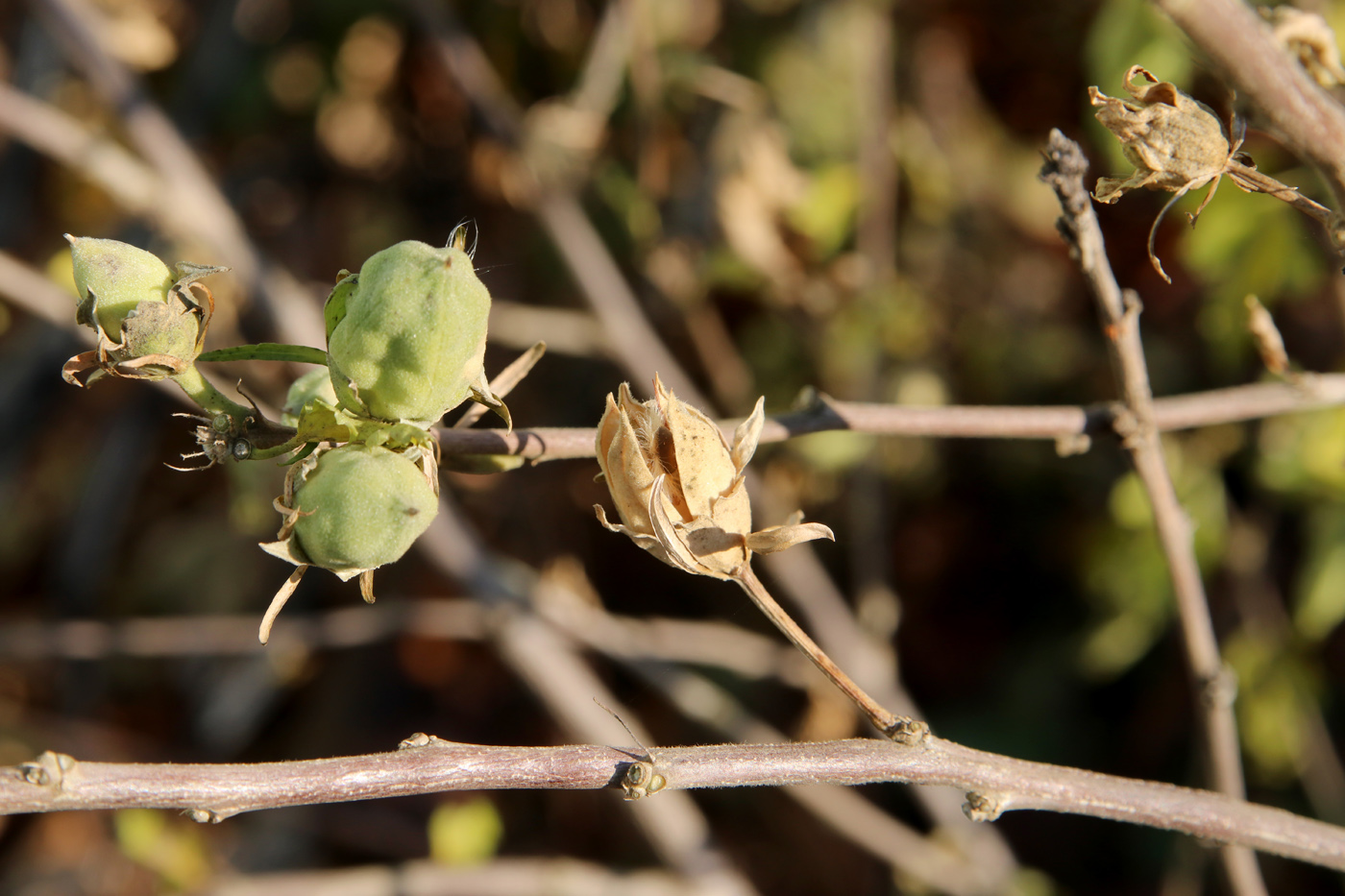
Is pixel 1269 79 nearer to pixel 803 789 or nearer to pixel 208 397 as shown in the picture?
pixel 208 397

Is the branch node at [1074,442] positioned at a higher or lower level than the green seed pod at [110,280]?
higher

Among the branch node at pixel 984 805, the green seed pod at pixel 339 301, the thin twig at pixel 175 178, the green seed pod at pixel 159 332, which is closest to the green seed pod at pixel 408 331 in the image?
the green seed pod at pixel 339 301

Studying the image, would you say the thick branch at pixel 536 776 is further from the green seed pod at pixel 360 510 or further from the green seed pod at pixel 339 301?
the green seed pod at pixel 339 301

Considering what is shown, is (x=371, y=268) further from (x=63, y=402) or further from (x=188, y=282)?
(x=63, y=402)

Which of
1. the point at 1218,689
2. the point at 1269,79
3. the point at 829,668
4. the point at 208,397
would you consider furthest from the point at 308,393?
the point at 1218,689

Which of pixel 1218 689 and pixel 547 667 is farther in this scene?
pixel 547 667

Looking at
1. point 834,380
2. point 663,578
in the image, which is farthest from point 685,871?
point 834,380

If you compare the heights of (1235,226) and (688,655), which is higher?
Answer: (1235,226)
